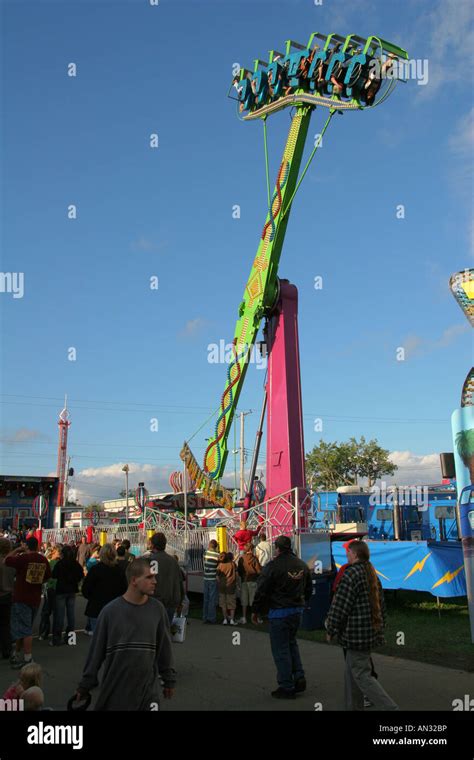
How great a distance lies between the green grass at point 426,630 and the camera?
1004 centimetres

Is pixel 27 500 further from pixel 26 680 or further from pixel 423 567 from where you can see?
pixel 26 680

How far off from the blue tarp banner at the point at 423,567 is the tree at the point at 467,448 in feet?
12.8

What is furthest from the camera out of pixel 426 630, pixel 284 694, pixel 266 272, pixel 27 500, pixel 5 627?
pixel 27 500

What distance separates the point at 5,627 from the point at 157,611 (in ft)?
21.9

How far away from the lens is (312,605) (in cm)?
1246

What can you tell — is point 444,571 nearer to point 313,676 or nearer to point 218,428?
point 313,676

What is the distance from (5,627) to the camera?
1032 cm

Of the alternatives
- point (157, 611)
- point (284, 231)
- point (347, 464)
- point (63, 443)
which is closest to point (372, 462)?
point (347, 464)

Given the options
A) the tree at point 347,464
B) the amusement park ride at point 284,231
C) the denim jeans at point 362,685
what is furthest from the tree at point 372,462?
the denim jeans at point 362,685

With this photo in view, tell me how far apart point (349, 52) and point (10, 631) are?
17.6m

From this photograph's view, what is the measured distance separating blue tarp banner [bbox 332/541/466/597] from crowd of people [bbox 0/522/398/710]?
268cm

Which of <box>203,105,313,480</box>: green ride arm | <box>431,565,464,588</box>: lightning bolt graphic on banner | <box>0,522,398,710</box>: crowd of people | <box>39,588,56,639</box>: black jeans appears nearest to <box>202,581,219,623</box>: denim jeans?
<box>0,522,398,710</box>: crowd of people

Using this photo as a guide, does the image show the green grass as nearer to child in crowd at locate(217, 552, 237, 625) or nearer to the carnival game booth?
child in crowd at locate(217, 552, 237, 625)
